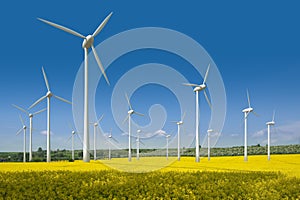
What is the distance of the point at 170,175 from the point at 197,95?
20949mm

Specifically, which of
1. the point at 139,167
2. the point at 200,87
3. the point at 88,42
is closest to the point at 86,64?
the point at 88,42

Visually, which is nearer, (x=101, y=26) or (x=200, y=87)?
(x=101, y=26)

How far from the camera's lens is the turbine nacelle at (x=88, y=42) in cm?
2059

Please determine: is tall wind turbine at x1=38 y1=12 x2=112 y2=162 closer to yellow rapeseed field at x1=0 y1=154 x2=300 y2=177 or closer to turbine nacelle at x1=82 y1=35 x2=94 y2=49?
turbine nacelle at x1=82 y1=35 x2=94 y2=49

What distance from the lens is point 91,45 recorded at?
20812mm

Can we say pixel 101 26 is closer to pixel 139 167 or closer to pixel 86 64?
pixel 86 64

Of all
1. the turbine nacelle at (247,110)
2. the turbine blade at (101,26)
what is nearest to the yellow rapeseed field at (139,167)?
the turbine blade at (101,26)

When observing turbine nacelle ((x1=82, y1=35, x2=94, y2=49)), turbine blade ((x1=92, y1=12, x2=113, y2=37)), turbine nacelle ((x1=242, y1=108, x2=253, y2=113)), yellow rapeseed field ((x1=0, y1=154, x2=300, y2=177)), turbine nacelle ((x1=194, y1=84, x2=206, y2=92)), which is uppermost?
turbine blade ((x1=92, y1=12, x2=113, y2=37))

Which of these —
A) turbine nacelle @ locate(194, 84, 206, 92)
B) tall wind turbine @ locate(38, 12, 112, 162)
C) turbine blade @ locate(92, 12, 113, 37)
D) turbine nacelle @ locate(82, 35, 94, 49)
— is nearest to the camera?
tall wind turbine @ locate(38, 12, 112, 162)

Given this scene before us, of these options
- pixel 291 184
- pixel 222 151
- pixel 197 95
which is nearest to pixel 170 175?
pixel 291 184

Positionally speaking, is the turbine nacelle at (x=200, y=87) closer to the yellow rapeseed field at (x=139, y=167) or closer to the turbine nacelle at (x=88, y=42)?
the yellow rapeseed field at (x=139, y=167)

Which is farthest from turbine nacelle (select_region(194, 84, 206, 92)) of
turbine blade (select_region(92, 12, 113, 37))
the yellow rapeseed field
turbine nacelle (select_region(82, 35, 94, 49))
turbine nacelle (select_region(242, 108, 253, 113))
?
turbine nacelle (select_region(82, 35, 94, 49))

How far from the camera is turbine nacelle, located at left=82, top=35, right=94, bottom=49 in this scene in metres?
20.6

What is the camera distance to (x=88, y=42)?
20609 millimetres
